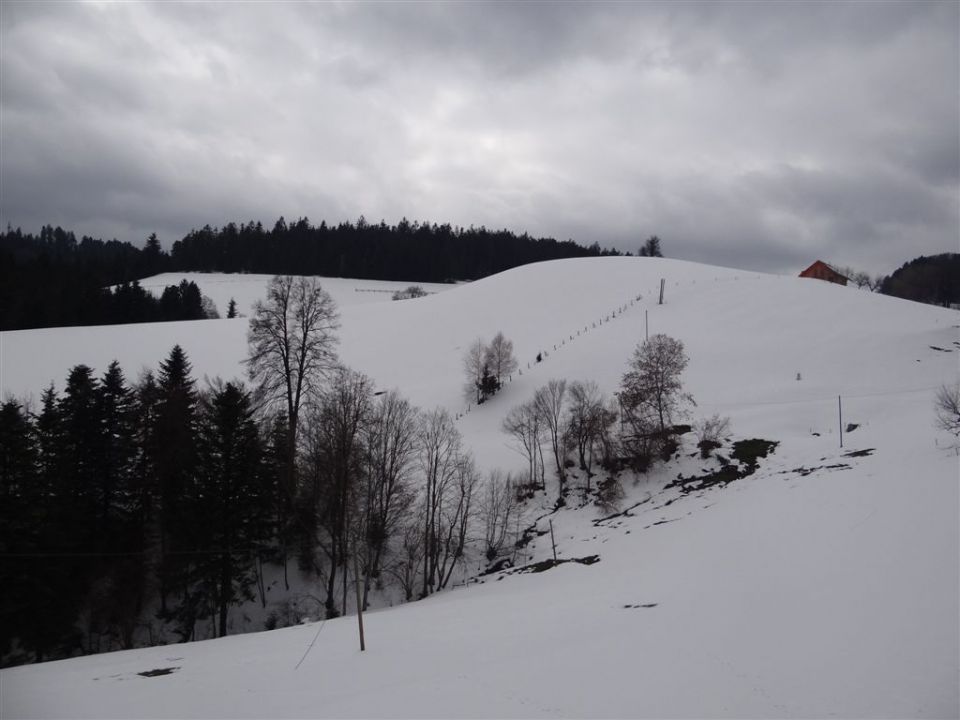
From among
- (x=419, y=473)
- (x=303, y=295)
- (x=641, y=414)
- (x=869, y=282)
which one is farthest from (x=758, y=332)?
(x=869, y=282)

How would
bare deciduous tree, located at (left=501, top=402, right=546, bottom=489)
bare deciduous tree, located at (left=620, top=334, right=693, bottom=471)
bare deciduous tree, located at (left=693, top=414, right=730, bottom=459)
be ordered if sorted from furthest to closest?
1. bare deciduous tree, located at (left=501, top=402, right=546, bottom=489)
2. bare deciduous tree, located at (left=620, top=334, right=693, bottom=471)
3. bare deciduous tree, located at (left=693, top=414, right=730, bottom=459)

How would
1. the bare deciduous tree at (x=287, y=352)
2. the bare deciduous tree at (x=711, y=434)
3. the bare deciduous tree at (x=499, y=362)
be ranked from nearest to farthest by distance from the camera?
1. the bare deciduous tree at (x=287, y=352)
2. the bare deciduous tree at (x=711, y=434)
3. the bare deciduous tree at (x=499, y=362)

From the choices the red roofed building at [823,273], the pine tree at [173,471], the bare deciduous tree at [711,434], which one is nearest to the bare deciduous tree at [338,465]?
the pine tree at [173,471]

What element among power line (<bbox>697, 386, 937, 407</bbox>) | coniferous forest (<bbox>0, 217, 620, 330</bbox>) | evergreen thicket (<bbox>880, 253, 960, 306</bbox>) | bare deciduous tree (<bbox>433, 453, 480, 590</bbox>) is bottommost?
bare deciduous tree (<bbox>433, 453, 480, 590</bbox>)

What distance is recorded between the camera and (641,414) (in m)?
35.7

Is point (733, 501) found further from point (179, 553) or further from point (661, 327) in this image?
point (661, 327)

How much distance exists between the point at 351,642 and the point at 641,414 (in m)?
24.0

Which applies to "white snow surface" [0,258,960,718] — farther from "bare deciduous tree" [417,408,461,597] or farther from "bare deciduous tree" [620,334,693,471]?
"bare deciduous tree" [417,408,461,597]

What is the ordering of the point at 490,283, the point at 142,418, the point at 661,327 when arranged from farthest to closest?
the point at 490,283 → the point at 661,327 → the point at 142,418

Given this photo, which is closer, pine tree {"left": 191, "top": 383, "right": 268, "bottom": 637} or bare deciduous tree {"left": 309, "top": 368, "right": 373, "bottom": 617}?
pine tree {"left": 191, "top": 383, "right": 268, "bottom": 637}

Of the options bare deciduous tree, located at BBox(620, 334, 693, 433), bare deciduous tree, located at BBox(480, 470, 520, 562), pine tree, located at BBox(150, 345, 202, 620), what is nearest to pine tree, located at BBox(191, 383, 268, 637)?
pine tree, located at BBox(150, 345, 202, 620)

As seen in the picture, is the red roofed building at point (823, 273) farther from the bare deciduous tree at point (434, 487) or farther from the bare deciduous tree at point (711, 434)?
the bare deciduous tree at point (434, 487)

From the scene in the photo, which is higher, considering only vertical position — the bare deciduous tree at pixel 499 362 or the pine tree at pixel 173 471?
the bare deciduous tree at pixel 499 362

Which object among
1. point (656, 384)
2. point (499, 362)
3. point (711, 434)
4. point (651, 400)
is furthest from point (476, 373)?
point (711, 434)
